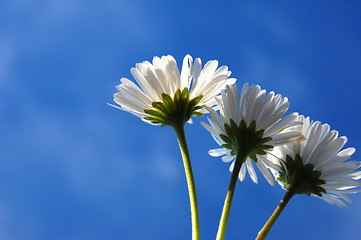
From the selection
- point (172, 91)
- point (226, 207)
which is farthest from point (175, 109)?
point (226, 207)

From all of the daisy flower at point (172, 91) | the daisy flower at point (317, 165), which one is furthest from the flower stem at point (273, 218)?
the daisy flower at point (172, 91)

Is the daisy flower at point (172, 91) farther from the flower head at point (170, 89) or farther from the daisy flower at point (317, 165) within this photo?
the daisy flower at point (317, 165)

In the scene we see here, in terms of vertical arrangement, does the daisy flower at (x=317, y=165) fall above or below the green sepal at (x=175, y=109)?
above

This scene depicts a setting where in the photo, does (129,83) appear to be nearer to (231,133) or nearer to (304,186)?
(231,133)

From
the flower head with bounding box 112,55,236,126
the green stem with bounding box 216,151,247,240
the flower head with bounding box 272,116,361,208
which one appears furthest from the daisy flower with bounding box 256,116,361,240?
the flower head with bounding box 112,55,236,126

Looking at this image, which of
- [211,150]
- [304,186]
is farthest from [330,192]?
[211,150]

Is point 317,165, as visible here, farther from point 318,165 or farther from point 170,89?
point 170,89
